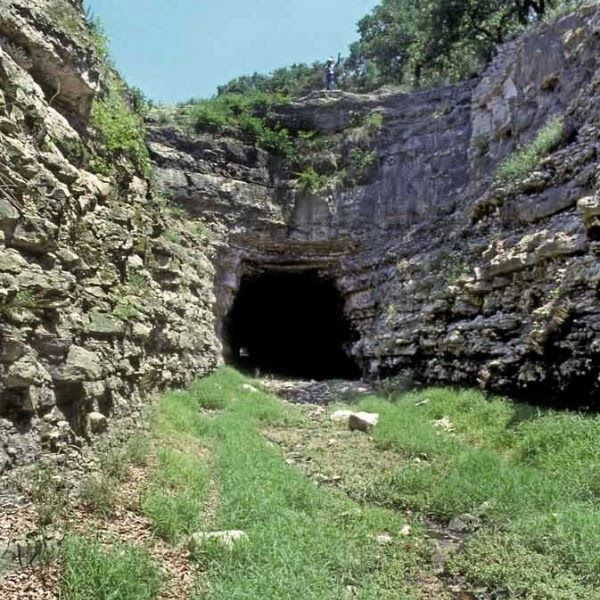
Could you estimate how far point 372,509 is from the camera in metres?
4.97

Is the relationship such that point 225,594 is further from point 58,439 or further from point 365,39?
point 365,39

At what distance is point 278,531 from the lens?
13.9ft

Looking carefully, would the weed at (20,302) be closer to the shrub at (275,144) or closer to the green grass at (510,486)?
the green grass at (510,486)

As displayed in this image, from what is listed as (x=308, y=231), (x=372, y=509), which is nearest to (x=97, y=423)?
(x=372, y=509)

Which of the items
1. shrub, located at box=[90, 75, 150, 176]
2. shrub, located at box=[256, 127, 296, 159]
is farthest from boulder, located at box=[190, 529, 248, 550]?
shrub, located at box=[256, 127, 296, 159]

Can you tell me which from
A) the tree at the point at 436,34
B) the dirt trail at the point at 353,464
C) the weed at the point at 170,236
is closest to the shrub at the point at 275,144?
the weed at the point at 170,236

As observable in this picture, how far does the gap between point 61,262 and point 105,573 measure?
2.96 metres

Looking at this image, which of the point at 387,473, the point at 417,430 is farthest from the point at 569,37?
the point at 387,473

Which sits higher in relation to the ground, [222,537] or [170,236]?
[170,236]

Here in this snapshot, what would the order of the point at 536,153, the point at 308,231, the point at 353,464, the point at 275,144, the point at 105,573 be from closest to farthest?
1. the point at 105,573
2. the point at 353,464
3. the point at 536,153
4. the point at 308,231
5. the point at 275,144

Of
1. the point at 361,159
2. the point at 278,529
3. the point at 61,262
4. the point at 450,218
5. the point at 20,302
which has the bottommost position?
the point at 278,529

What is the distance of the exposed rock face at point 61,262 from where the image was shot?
13.7ft

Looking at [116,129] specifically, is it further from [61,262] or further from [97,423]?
[97,423]

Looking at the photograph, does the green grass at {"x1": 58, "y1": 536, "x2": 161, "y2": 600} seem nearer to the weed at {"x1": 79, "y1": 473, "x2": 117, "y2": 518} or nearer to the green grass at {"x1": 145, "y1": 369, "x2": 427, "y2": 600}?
the green grass at {"x1": 145, "y1": 369, "x2": 427, "y2": 600}
